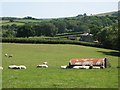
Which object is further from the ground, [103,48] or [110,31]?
[110,31]

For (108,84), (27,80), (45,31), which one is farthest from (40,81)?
(45,31)

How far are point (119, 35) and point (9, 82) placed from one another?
60052 mm

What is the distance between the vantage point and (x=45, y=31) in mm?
187500

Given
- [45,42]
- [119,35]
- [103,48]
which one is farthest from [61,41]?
[119,35]

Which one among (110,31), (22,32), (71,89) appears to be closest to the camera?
(71,89)

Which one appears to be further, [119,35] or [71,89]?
[119,35]

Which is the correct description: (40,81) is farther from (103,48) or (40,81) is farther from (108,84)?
(103,48)

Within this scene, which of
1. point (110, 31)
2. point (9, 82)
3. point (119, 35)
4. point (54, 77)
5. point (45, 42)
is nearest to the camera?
point (9, 82)

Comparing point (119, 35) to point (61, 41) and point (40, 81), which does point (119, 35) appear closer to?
point (61, 41)

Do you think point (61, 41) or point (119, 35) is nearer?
point (119, 35)

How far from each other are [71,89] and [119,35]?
60898mm

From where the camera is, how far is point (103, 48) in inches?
3799

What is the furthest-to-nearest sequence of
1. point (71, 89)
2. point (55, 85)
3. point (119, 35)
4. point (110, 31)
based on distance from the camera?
point (110, 31), point (119, 35), point (55, 85), point (71, 89)

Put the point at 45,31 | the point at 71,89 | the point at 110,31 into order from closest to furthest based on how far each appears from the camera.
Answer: the point at 71,89
the point at 110,31
the point at 45,31
